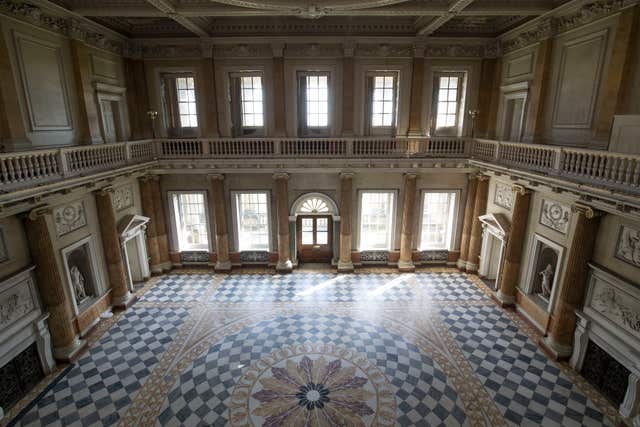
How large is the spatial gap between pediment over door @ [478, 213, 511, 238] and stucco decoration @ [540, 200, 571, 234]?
150cm

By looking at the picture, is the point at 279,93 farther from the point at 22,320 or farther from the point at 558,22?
the point at 22,320

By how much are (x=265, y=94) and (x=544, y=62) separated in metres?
9.17

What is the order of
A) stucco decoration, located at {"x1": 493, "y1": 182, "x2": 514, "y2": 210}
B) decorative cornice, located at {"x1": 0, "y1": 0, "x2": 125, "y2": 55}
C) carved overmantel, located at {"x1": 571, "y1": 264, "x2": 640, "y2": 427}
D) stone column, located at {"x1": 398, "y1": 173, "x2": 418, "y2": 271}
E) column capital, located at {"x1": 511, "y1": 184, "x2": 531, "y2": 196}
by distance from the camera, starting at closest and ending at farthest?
1. carved overmantel, located at {"x1": 571, "y1": 264, "x2": 640, "y2": 427}
2. decorative cornice, located at {"x1": 0, "y1": 0, "x2": 125, "y2": 55}
3. column capital, located at {"x1": 511, "y1": 184, "x2": 531, "y2": 196}
4. stucco decoration, located at {"x1": 493, "y1": 182, "x2": 514, "y2": 210}
5. stone column, located at {"x1": 398, "y1": 173, "x2": 418, "y2": 271}

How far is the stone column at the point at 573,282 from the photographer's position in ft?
26.9

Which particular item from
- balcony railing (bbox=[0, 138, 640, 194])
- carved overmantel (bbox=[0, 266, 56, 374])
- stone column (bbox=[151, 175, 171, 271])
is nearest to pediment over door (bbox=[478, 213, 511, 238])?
balcony railing (bbox=[0, 138, 640, 194])

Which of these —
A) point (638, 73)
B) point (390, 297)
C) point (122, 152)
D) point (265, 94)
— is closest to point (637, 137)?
point (638, 73)

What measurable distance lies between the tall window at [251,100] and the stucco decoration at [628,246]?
1151 centimetres

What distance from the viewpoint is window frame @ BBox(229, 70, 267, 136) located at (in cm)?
1287

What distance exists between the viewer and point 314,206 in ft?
45.9

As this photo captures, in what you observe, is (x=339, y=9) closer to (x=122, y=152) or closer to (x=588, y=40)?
(x=588, y=40)

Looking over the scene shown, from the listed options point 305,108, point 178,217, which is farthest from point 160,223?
point 305,108

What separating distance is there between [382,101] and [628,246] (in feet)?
29.0

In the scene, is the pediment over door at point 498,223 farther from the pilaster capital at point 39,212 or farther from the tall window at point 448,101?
the pilaster capital at point 39,212

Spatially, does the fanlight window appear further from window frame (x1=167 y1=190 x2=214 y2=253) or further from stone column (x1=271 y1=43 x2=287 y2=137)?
window frame (x1=167 y1=190 x2=214 y2=253)
